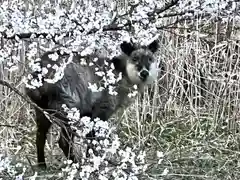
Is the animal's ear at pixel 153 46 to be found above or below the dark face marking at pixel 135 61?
above

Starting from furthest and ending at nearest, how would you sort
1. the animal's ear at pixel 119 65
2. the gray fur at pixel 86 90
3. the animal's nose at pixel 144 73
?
the animal's ear at pixel 119 65, the animal's nose at pixel 144 73, the gray fur at pixel 86 90

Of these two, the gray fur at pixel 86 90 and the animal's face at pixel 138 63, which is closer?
the gray fur at pixel 86 90

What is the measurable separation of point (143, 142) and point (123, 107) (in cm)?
59

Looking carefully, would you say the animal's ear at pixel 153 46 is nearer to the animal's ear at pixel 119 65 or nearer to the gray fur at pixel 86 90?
the gray fur at pixel 86 90

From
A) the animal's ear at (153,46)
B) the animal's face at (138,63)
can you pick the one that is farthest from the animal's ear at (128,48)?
the animal's ear at (153,46)

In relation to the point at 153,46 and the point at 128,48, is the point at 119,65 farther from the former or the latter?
the point at 153,46

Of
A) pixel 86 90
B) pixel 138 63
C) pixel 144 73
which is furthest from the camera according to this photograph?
pixel 138 63

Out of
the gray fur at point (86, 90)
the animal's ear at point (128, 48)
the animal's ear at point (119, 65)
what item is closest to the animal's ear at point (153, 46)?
Result: the gray fur at point (86, 90)

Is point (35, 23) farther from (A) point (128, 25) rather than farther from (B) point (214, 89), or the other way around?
(B) point (214, 89)

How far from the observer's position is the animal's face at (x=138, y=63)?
4.93 meters

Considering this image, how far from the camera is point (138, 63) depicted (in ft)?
16.3

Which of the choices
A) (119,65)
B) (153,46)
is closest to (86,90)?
(119,65)

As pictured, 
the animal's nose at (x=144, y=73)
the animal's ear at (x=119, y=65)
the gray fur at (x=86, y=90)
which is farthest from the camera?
the animal's ear at (x=119, y=65)

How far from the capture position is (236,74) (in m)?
5.82
